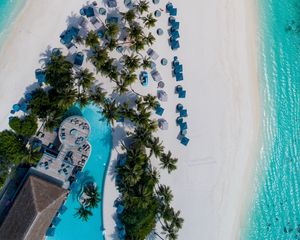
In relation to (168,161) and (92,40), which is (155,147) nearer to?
(168,161)

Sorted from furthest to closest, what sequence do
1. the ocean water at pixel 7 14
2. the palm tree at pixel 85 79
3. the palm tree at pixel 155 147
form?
the palm tree at pixel 155 147 → the ocean water at pixel 7 14 → the palm tree at pixel 85 79

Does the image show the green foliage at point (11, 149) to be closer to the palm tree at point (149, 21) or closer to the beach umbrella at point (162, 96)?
the beach umbrella at point (162, 96)

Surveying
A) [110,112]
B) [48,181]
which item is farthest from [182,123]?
[48,181]

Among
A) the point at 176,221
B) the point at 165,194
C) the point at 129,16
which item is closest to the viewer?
the point at 129,16

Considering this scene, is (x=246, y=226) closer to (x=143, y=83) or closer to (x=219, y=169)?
(x=219, y=169)

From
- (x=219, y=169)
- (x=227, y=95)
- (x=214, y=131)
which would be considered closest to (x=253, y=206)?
(x=219, y=169)

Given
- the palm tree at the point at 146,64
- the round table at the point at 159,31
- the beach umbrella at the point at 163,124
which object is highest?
the round table at the point at 159,31

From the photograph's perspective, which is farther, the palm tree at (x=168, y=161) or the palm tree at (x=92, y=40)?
the palm tree at (x=168, y=161)

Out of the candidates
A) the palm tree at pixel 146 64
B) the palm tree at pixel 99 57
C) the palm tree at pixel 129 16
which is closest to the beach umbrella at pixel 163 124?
the palm tree at pixel 146 64
